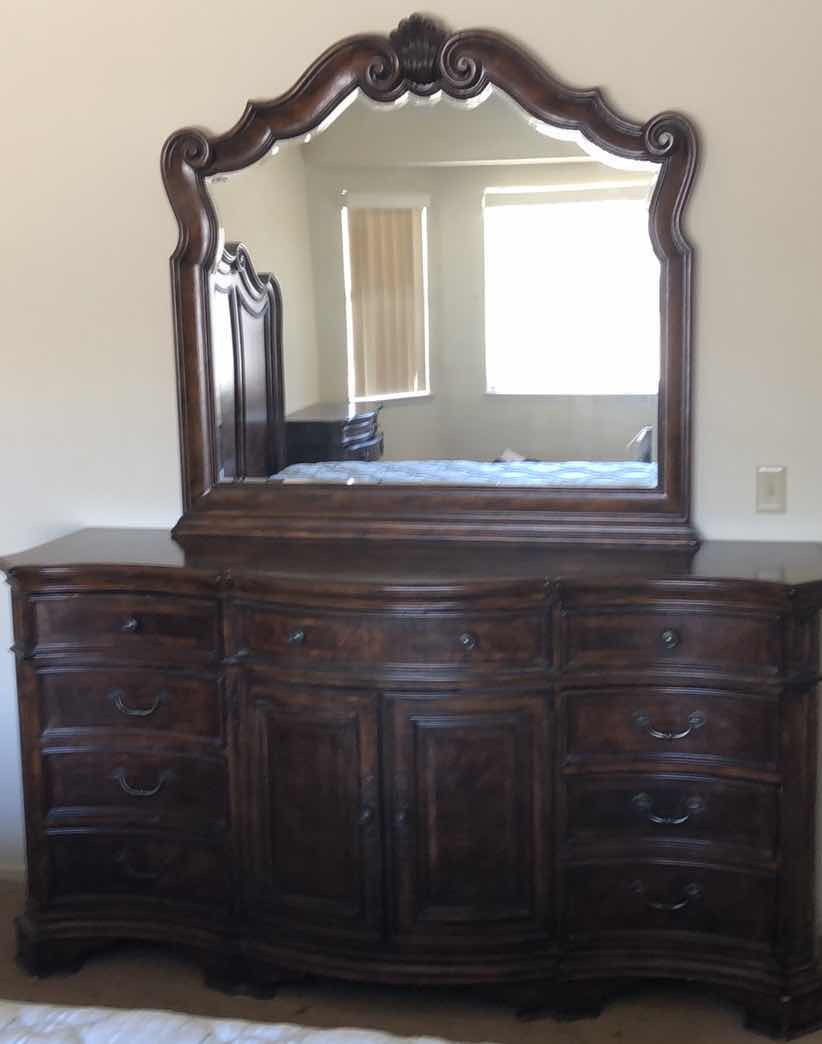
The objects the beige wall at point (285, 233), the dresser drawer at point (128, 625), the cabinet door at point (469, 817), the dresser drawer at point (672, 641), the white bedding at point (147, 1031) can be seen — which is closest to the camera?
the white bedding at point (147, 1031)

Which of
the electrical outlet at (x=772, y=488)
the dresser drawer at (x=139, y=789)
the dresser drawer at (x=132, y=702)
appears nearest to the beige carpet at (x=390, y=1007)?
the dresser drawer at (x=139, y=789)

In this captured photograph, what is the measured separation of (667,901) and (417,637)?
0.77m

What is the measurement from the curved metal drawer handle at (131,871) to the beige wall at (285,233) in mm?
1106

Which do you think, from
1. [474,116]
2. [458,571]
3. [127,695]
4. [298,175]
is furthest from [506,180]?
[127,695]

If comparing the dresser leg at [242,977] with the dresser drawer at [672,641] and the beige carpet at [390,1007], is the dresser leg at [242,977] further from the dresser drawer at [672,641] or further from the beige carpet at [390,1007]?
the dresser drawer at [672,641]

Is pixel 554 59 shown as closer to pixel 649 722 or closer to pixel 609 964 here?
pixel 649 722

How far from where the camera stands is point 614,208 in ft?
9.25

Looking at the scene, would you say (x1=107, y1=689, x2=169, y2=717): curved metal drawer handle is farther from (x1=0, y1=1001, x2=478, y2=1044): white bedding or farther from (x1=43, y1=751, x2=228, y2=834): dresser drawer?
(x1=0, y1=1001, x2=478, y2=1044): white bedding

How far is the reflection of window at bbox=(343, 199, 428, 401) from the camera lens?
2939 millimetres

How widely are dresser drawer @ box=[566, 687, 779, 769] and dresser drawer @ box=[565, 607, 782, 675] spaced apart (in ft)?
0.21

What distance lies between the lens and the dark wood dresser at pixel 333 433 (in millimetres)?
3021

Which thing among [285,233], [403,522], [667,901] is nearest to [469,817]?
[667,901]

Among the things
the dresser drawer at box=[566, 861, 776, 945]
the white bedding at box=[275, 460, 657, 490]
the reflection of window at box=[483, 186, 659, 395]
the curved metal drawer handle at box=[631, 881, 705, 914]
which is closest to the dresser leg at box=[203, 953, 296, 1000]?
the dresser drawer at box=[566, 861, 776, 945]

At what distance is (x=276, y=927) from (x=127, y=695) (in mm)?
599
